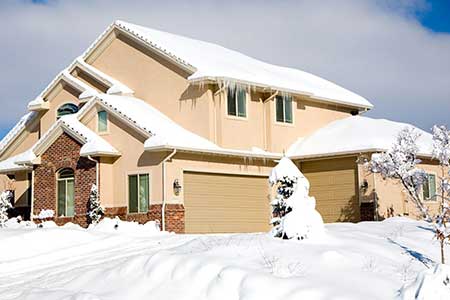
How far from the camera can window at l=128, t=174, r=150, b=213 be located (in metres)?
21.7

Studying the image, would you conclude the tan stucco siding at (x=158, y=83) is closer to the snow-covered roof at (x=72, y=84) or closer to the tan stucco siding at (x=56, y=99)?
the snow-covered roof at (x=72, y=84)

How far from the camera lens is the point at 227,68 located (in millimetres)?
24359

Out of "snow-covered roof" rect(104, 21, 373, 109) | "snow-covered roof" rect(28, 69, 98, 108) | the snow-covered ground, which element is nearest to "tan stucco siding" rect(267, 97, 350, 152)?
"snow-covered roof" rect(104, 21, 373, 109)

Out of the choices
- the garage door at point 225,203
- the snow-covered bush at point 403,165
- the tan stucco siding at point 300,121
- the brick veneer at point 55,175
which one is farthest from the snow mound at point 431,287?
the tan stucco siding at point 300,121

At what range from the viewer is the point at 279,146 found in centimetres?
2544

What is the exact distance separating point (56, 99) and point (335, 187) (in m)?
11.1

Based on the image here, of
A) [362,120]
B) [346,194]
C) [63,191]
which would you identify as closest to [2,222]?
[63,191]

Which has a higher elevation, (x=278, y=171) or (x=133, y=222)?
(x=278, y=171)

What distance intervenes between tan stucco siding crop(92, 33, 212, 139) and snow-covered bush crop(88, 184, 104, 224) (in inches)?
155

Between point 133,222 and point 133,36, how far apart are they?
7.44 meters

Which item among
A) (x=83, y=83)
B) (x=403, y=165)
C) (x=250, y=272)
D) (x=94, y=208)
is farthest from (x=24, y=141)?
(x=250, y=272)

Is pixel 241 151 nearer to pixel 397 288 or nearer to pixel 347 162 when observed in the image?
pixel 347 162

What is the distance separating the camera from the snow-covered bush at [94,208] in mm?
21891

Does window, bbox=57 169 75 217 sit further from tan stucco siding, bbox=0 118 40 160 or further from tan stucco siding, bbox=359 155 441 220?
tan stucco siding, bbox=359 155 441 220
